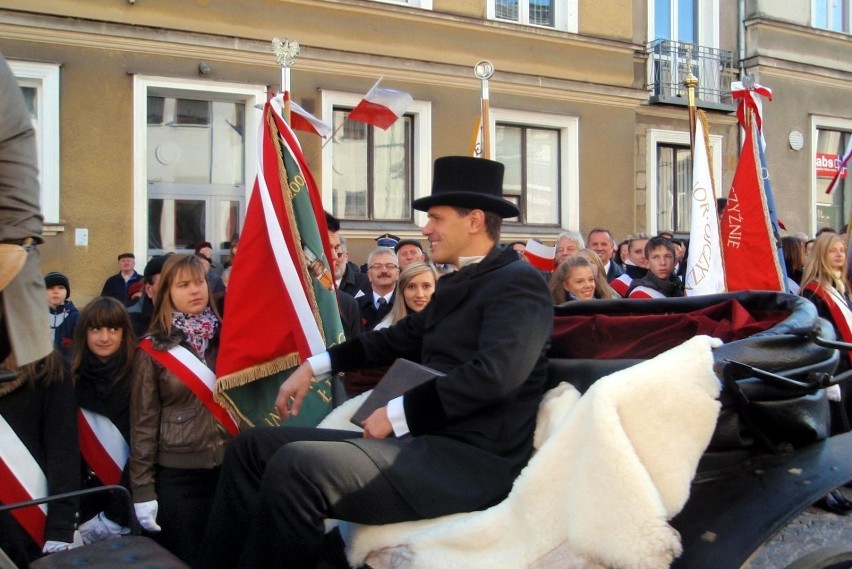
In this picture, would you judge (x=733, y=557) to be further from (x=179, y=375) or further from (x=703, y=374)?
(x=179, y=375)

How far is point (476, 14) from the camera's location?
13.6m

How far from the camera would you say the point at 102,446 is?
4.21m

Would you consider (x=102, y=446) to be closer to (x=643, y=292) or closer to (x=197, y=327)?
(x=197, y=327)

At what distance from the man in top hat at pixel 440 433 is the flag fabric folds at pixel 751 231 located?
4.00 meters

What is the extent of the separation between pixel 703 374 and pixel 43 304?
6.06 ft

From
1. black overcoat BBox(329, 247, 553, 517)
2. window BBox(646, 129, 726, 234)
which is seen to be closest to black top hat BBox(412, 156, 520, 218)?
black overcoat BBox(329, 247, 553, 517)

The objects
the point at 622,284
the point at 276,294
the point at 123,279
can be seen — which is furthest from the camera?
the point at 123,279

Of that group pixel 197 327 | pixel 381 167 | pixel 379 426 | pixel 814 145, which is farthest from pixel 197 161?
pixel 814 145

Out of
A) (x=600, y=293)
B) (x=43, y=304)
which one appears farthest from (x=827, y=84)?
(x=43, y=304)

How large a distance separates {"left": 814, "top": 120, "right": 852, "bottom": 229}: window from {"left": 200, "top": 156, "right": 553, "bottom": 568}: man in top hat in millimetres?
15866

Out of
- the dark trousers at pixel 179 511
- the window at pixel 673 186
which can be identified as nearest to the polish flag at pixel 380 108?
the dark trousers at pixel 179 511

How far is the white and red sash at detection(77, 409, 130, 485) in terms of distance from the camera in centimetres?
419

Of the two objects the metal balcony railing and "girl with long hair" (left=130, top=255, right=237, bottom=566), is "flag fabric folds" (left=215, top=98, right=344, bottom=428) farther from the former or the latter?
the metal balcony railing

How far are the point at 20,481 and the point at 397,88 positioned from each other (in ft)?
33.0
